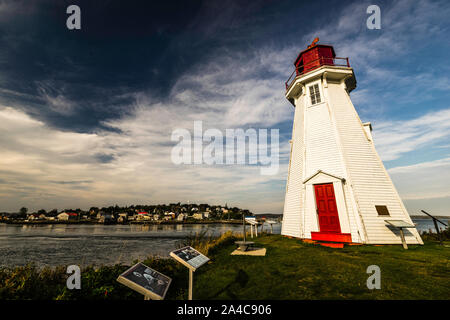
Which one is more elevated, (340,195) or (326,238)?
(340,195)

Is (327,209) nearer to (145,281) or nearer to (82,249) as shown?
(145,281)

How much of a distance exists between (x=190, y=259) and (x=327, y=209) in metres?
9.98

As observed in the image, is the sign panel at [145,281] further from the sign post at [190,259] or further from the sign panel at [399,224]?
the sign panel at [399,224]

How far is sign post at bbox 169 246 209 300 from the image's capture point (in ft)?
12.6

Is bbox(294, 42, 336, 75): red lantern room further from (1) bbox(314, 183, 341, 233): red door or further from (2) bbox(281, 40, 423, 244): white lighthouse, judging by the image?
(1) bbox(314, 183, 341, 233): red door

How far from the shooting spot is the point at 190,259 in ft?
13.7

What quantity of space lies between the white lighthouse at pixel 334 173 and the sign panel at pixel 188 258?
354 inches

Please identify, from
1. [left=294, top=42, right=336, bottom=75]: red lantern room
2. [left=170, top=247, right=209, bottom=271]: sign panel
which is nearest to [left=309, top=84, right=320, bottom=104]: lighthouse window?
[left=294, top=42, right=336, bottom=75]: red lantern room

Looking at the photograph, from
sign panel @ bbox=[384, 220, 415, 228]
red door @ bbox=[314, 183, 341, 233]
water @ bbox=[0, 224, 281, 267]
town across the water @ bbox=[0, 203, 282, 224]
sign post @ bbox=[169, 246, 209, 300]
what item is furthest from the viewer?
town across the water @ bbox=[0, 203, 282, 224]

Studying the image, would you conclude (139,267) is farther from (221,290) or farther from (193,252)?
(221,290)

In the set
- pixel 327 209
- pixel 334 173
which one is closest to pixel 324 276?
pixel 327 209

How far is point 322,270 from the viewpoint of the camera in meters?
5.92

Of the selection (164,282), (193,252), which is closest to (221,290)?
(193,252)
